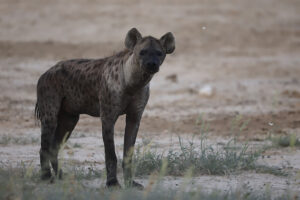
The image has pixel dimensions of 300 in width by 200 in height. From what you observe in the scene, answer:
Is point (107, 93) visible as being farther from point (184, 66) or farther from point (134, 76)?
point (184, 66)

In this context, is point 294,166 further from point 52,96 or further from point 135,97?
point 52,96

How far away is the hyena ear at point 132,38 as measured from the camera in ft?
19.2

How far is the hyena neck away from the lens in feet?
18.7

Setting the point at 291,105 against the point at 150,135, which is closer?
the point at 150,135

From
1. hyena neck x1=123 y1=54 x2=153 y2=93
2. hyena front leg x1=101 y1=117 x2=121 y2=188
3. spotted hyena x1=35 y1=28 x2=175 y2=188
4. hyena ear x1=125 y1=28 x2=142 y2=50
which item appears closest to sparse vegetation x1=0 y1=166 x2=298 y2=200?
hyena front leg x1=101 y1=117 x2=121 y2=188

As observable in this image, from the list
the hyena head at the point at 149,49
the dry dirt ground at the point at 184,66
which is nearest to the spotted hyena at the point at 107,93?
the hyena head at the point at 149,49

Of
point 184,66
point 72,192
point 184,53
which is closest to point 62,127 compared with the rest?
point 72,192

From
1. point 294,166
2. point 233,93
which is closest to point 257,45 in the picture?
point 233,93

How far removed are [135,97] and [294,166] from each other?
6.95ft

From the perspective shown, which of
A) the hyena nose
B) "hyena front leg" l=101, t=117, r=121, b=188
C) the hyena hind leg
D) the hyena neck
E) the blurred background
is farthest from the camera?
the blurred background

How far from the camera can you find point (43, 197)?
4.73 meters

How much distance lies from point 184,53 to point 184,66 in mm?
1031

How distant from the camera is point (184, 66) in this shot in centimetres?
1432

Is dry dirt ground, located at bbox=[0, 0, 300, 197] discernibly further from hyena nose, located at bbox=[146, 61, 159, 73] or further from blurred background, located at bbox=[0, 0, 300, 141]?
hyena nose, located at bbox=[146, 61, 159, 73]
